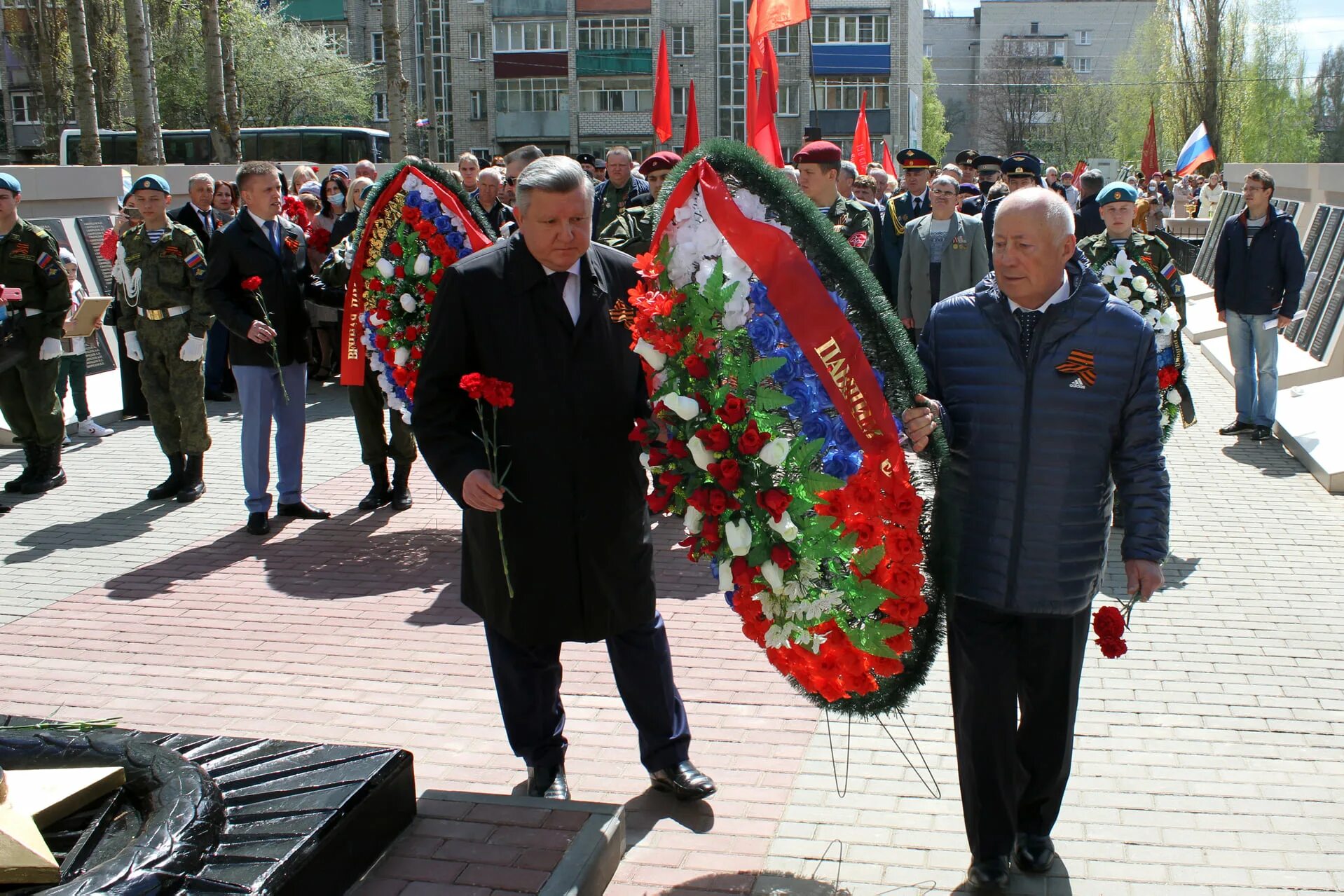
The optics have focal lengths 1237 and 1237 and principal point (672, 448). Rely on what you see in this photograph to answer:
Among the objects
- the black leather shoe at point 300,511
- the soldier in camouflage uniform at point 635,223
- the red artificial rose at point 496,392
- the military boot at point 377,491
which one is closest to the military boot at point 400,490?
the military boot at point 377,491

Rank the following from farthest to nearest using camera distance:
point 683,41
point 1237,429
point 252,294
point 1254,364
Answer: point 683,41, point 1237,429, point 1254,364, point 252,294

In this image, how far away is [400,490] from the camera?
8.70 meters

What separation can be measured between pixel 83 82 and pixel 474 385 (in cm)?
2224

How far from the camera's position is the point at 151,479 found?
9531 mm

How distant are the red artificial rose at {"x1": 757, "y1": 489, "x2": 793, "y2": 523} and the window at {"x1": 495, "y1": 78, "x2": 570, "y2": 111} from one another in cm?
6933

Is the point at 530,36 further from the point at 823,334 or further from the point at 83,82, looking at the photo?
the point at 823,334

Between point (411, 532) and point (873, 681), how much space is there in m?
5.13

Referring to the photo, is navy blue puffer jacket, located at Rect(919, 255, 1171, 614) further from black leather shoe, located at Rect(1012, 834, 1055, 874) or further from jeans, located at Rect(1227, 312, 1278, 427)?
jeans, located at Rect(1227, 312, 1278, 427)

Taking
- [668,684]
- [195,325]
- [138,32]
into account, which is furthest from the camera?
[138,32]

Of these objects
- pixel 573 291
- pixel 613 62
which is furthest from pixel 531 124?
pixel 573 291

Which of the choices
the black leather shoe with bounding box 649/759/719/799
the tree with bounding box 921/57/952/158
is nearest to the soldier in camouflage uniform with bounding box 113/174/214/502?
the black leather shoe with bounding box 649/759/719/799

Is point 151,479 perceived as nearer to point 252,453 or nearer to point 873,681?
point 252,453

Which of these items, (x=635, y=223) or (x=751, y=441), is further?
(x=635, y=223)

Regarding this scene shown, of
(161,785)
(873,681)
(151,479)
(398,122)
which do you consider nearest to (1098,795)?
(873,681)
